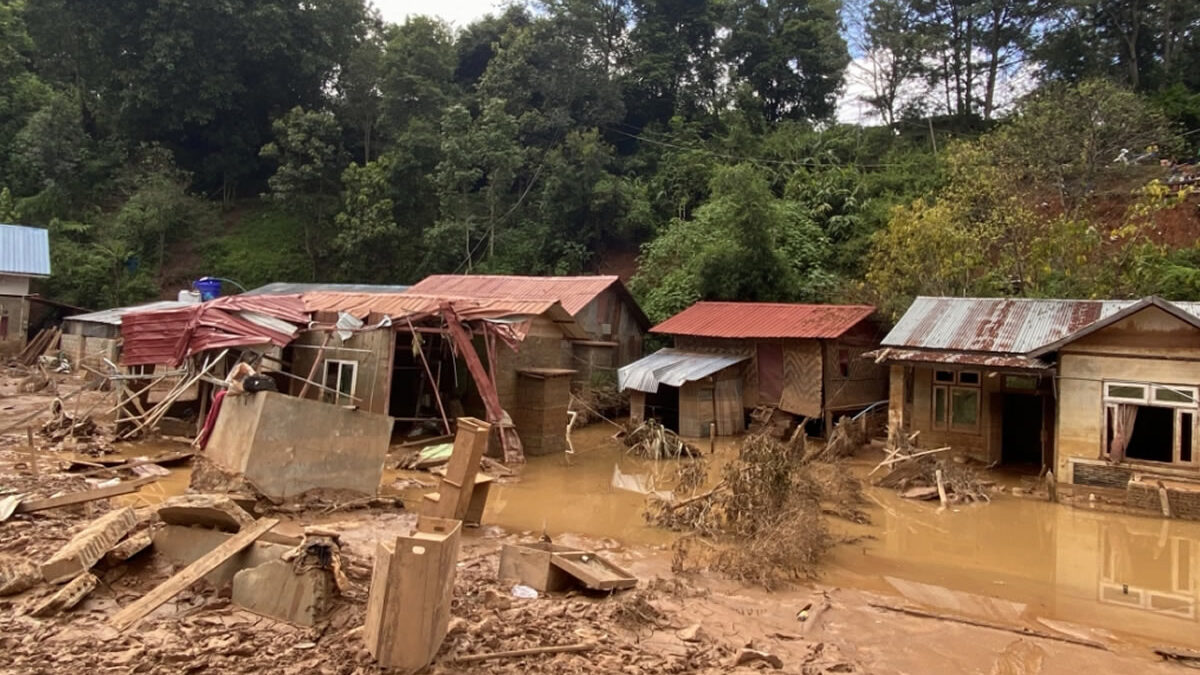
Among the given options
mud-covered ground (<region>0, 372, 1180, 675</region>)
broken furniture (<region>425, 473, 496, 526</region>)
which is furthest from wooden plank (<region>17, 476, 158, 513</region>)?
broken furniture (<region>425, 473, 496, 526</region>)

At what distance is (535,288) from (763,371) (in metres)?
8.20

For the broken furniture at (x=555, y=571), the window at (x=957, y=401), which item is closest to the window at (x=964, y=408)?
the window at (x=957, y=401)

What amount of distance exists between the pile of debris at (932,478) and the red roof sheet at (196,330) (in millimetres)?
12573

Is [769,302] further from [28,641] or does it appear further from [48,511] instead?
[28,641]

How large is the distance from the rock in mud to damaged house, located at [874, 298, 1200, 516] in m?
14.3

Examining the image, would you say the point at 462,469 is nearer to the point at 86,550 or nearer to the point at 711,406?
the point at 86,550

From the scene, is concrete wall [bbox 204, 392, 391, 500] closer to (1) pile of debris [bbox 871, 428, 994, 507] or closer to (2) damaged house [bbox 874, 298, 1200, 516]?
(1) pile of debris [bbox 871, 428, 994, 507]

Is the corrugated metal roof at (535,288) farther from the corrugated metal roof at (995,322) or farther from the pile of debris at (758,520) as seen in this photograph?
the pile of debris at (758,520)

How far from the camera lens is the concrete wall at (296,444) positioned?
10.4m

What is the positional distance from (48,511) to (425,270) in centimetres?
2500

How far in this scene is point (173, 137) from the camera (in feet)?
126

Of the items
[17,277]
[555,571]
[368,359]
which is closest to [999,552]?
[555,571]

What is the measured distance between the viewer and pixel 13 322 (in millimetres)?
28156

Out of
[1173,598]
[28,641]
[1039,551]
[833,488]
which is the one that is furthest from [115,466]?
[1173,598]
